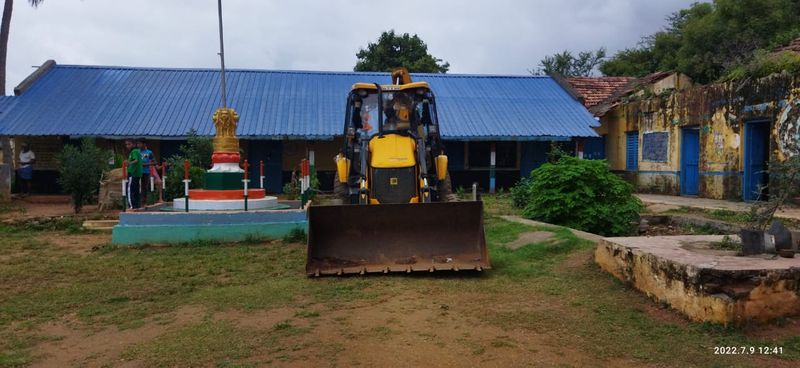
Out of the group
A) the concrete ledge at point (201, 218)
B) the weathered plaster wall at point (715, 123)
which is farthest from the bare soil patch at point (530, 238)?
the weathered plaster wall at point (715, 123)

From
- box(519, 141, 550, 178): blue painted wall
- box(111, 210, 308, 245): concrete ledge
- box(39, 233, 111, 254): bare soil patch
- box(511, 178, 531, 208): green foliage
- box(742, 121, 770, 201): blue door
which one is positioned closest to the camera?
box(39, 233, 111, 254): bare soil patch

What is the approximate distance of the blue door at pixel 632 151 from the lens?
58.2 ft

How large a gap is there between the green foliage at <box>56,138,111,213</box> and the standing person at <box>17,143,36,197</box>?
4907mm

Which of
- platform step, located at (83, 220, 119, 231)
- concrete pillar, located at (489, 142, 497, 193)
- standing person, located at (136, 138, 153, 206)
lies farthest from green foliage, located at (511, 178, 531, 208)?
platform step, located at (83, 220, 119, 231)

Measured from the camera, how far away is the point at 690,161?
50.4ft

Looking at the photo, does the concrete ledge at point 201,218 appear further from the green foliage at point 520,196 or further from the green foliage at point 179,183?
the green foliage at point 520,196

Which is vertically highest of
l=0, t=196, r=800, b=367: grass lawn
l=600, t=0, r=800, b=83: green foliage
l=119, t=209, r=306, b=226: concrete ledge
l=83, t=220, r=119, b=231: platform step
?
l=600, t=0, r=800, b=83: green foliage

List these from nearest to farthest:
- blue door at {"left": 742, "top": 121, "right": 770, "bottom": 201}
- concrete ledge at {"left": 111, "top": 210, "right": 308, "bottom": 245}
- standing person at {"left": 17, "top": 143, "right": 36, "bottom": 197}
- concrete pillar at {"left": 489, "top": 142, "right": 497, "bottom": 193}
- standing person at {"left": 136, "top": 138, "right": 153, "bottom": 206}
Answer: concrete ledge at {"left": 111, "top": 210, "right": 308, "bottom": 245} < standing person at {"left": 136, "top": 138, "right": 153, "bottom": 206} < blue door at {"left": 742, "top": 121, "right": 770, "bottom": 201} < standing person at {"left": 17, "top": 143, "right": 36, "bottom": 197} < concrete pillar at {"left": 489, "top": 142, "right": 497, "bottom": 193}

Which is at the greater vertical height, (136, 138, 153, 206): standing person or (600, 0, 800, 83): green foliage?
(600, 0, 800, 83): green foliage

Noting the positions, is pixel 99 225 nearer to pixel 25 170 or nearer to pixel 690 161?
pixel 25 170

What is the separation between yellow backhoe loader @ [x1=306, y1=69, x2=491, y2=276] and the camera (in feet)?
20.0

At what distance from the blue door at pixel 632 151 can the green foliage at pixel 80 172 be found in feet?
49.9

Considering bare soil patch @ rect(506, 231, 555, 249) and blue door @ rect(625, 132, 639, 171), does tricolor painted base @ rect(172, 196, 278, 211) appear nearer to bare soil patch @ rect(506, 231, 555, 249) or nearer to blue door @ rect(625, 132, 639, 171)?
bare soil patch @ rect(506, 231, 555, 249)

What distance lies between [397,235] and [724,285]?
10.8 feet
